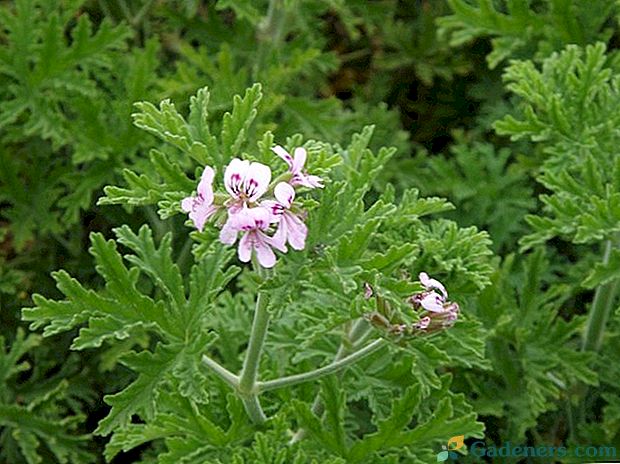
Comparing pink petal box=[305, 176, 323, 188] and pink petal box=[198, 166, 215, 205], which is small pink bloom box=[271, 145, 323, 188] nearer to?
pink petal box=[305, 176, 323, 188]

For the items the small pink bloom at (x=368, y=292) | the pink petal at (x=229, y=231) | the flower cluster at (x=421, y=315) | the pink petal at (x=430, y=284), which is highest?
the pink petal at (x=229, y=231)

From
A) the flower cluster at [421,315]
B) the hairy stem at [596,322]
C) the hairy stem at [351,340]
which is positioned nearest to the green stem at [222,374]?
the hairy stem at [351,340]

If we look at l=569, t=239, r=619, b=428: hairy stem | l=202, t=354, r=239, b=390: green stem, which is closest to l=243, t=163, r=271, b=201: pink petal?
l=202, t=354, r=239, b=390: green stem

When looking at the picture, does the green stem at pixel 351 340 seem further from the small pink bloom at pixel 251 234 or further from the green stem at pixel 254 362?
the small pink bloom at pixel 251 234

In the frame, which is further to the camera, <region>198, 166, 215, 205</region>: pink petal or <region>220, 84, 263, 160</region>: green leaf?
<region>220, 84, 263, 160</region>: green leaf

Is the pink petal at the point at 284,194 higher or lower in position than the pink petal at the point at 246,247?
higher

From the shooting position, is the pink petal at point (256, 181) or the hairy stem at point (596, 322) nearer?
the pink petal at point (256, 181)

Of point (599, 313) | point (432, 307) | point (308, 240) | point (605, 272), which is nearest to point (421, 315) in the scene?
point (432, 307)
